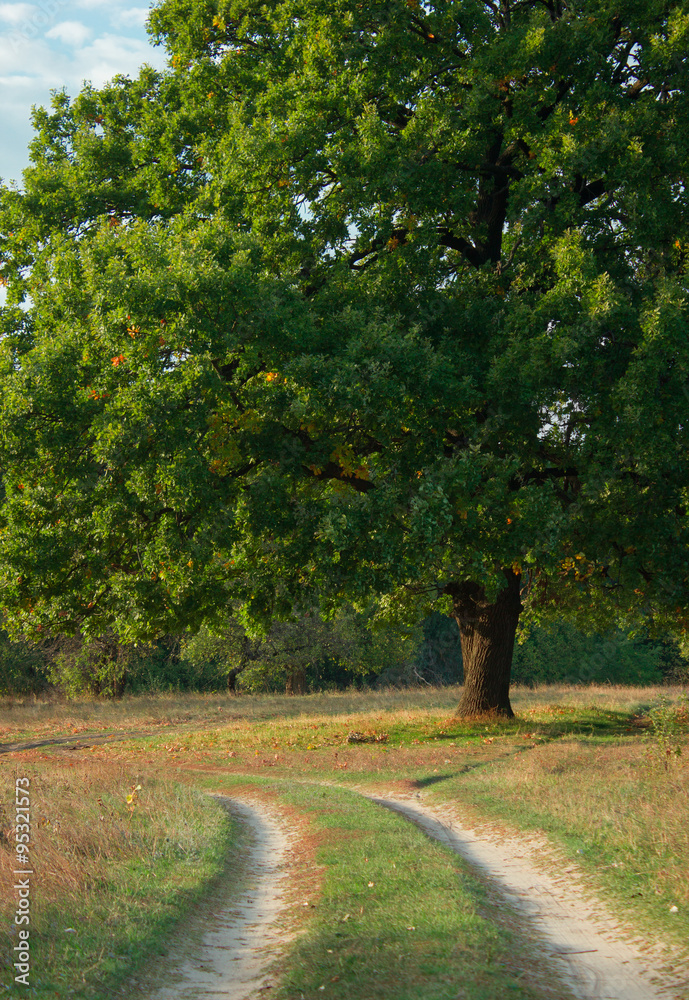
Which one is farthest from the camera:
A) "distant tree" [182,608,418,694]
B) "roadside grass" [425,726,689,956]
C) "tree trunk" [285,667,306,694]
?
"tree trunk" [285,667,306,694]

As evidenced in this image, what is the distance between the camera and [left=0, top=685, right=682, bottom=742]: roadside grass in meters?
21.3

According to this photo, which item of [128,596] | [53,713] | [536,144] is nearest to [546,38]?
[536,144]

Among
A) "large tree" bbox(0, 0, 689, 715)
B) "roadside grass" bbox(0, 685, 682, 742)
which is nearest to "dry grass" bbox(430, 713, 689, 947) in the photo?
"large tree" bbox(0, 0, 689, 715)

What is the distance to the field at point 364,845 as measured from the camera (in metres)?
5.55

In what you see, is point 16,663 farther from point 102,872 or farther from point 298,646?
point 102,872

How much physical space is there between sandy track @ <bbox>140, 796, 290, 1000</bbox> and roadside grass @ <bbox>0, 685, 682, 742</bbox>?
427 inches

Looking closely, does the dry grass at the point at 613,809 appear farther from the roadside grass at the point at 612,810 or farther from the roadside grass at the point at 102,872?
the roadside grass at the point at 102,872

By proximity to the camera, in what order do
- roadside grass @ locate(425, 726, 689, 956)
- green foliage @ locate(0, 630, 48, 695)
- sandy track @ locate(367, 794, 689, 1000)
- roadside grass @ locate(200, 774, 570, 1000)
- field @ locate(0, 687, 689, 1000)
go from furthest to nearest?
green foliage @ locate(0, 630, 48, 695) → roadside grass @ locate(425, 726, 689, 956) → field @ locate(0, 687, 689, 1000) → sandy track @ locate(367, 794, 689, 1000) → roadside grass @ locate(200, 774, 570, 1000)

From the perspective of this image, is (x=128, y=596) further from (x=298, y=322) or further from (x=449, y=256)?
(x=449, y=256)

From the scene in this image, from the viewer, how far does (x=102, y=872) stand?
739 cm

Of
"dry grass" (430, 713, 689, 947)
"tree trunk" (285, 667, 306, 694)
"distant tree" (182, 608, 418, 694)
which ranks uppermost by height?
"distant tree" (182, 608, 418, 694)

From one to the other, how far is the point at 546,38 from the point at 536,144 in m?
1.72

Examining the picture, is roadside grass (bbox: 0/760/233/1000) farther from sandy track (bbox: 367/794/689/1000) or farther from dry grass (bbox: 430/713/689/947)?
dry grass (bbox: 430/713/689/947)

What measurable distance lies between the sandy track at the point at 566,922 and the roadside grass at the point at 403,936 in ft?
0.75
